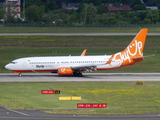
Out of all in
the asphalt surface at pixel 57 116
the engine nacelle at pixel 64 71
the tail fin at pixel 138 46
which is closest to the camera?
the asphalt surface at pixel 57 116

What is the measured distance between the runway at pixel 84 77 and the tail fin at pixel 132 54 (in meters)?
2.15

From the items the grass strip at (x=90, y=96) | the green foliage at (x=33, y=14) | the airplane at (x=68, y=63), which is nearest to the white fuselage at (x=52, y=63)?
the airplane at (x=68, y=63)

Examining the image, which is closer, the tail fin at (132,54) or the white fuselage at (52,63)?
the white fuselage at (52,63)

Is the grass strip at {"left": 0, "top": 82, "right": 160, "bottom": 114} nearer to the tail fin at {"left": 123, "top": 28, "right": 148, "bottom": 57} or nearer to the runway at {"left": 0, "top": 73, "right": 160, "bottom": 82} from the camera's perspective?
the runway at {"left": 0, "top": 73, "right": 160, "bottom": 82}

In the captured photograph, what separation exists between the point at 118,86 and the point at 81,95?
326 inches

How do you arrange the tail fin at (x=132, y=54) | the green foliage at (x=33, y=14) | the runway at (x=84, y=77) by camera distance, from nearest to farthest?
the runway at (x=84, y=77) → the tail fin at (x=132, y=54) → the green foliage at (x=33, y=14)

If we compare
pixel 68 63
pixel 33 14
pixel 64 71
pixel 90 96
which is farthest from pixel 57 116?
pixel 33 14

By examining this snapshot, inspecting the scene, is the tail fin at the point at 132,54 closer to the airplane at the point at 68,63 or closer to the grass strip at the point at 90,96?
the airplane at the point at 68,63

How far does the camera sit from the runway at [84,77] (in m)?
58.4

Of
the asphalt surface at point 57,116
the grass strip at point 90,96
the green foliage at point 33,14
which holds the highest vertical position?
the asphalt surface at point 57,116

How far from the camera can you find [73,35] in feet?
386

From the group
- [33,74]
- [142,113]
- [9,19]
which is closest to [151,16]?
[9,19]

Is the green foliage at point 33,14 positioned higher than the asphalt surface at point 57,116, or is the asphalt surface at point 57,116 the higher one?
the asphalt surface at point 57,116

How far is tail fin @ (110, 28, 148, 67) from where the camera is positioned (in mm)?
63812
